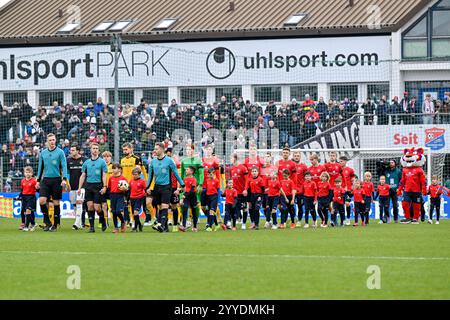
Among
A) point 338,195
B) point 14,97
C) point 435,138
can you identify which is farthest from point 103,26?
point 338,195

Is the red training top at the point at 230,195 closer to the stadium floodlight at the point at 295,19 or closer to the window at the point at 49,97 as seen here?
the stadium floodlight at the point at 295,19

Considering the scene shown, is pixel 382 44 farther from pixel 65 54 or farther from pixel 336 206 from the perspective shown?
pixel 336 206

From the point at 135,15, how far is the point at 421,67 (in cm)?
1290

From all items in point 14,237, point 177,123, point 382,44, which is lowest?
point 14,237

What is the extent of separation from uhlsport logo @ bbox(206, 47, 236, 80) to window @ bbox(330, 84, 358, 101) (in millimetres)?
4382

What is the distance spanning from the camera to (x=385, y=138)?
3853cm

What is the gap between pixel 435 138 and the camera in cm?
3806

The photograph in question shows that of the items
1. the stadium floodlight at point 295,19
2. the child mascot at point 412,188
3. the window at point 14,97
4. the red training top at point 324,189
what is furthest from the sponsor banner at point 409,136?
the window at point 14,97

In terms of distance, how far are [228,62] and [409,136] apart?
1151 cm

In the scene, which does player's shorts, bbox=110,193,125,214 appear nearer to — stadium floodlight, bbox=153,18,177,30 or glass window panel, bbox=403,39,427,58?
glass window panel, bbox=403,39,427,58

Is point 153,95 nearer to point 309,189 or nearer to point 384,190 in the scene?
point 384,190

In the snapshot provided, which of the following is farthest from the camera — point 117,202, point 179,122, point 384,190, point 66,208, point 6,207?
point 179,122
